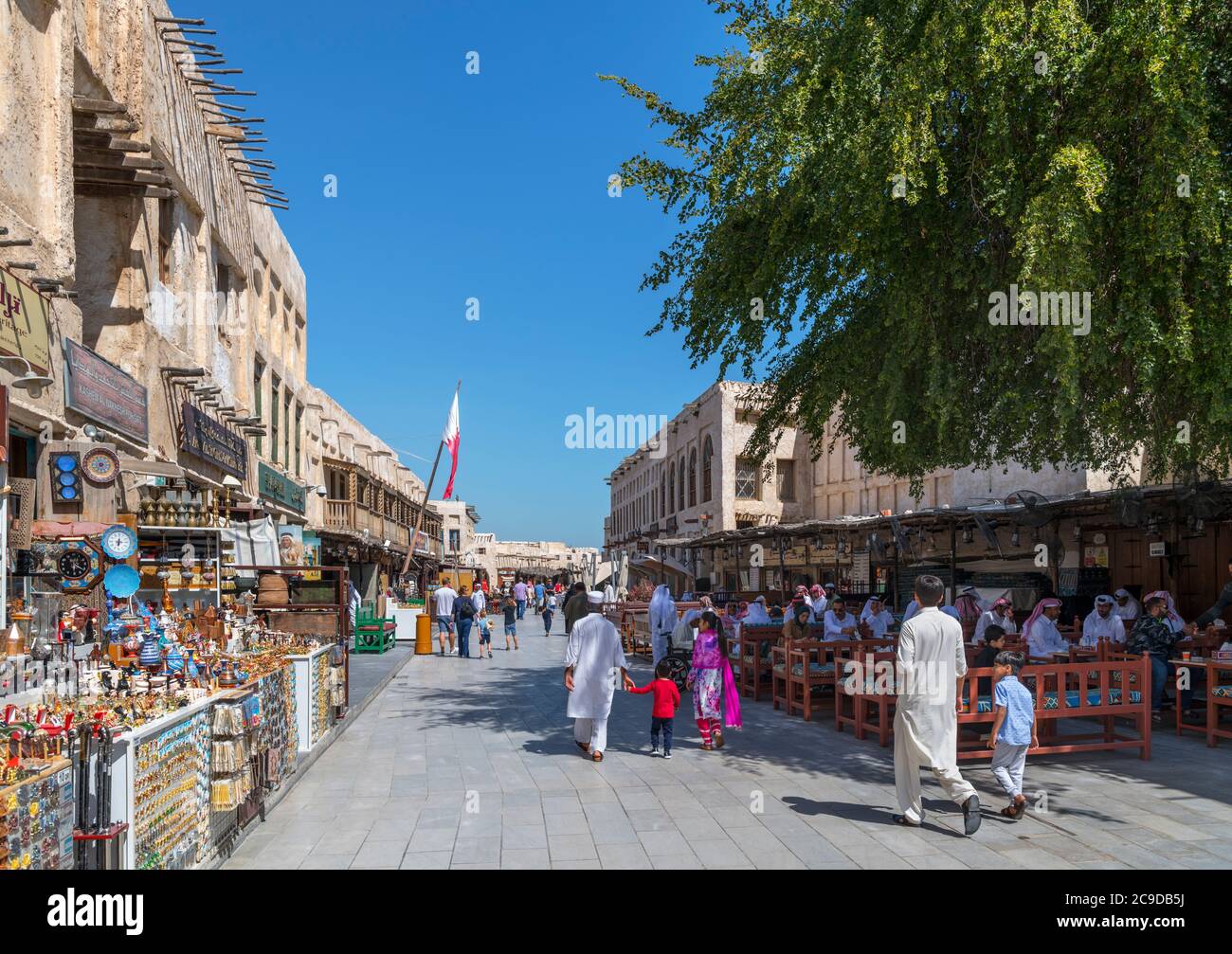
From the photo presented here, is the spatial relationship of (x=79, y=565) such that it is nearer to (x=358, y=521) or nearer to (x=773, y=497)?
(x=358, y=521)

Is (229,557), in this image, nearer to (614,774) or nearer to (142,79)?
(142,79)

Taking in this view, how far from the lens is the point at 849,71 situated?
27.7ft

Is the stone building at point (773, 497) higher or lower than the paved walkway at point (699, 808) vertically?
higher

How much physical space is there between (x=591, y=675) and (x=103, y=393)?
6.64 m

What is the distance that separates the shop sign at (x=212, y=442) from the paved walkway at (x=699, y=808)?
6196mm

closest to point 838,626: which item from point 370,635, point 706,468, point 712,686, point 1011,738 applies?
point 712,686

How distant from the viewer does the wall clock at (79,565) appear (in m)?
8.45

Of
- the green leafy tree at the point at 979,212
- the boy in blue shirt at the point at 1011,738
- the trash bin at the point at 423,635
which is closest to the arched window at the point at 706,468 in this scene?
the trash bin at the point at 423,635

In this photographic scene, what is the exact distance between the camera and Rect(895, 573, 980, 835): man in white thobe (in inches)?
243

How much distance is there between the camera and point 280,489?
20.7 meters

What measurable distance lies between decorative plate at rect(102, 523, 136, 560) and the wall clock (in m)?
0.18

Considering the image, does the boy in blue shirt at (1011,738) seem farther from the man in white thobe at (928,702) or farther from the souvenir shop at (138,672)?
the souvenir shop at (138,672)

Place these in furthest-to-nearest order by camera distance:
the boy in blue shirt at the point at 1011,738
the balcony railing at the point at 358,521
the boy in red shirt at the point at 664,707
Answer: the balcony railing at the point at 358,521 < the boy in red shirt at the point at 664,707 < the boy in blue shirt at the point at 1011,738
